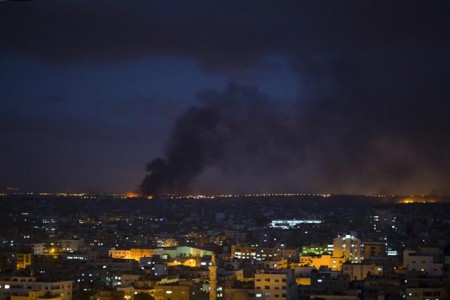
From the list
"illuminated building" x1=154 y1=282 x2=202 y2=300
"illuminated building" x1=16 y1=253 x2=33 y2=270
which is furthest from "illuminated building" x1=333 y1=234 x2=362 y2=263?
"illuminated building" x1=154 y1=282 x2=202 y2=300

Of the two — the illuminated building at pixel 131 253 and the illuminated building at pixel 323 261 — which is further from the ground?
the illuminated building at pixel 131 253

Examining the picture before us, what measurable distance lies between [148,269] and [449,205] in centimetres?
387

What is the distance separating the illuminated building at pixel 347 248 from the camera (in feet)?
50.0

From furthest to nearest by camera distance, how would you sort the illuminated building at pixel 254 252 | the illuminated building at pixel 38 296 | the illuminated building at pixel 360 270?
the illuminated building at pixel 254 252
the illuminated building at pixel 360 270
the illuminated building at pixel 38 296

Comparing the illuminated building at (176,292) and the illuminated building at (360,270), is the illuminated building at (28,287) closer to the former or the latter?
the illuminated building at (176,292)

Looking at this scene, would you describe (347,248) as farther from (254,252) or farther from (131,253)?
(131,253)

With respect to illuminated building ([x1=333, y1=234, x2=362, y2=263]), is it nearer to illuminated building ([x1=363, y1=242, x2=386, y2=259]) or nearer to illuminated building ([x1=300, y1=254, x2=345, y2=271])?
illuminated building ([x1=363, y1=242, x2=386, y2=259])

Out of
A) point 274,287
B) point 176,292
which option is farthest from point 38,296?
point 274,287

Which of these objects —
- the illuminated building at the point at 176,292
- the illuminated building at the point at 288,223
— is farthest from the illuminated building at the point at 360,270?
the illuminated building at the point at 288,223

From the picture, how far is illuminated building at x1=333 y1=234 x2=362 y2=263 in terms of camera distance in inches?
600

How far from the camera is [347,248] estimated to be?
1570cm

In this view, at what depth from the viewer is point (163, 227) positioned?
2091cm

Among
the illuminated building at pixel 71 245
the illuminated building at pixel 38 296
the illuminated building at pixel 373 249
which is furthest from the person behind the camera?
the illuminated building at pixel 71 245

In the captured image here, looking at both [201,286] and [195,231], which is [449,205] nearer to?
[201,286]
